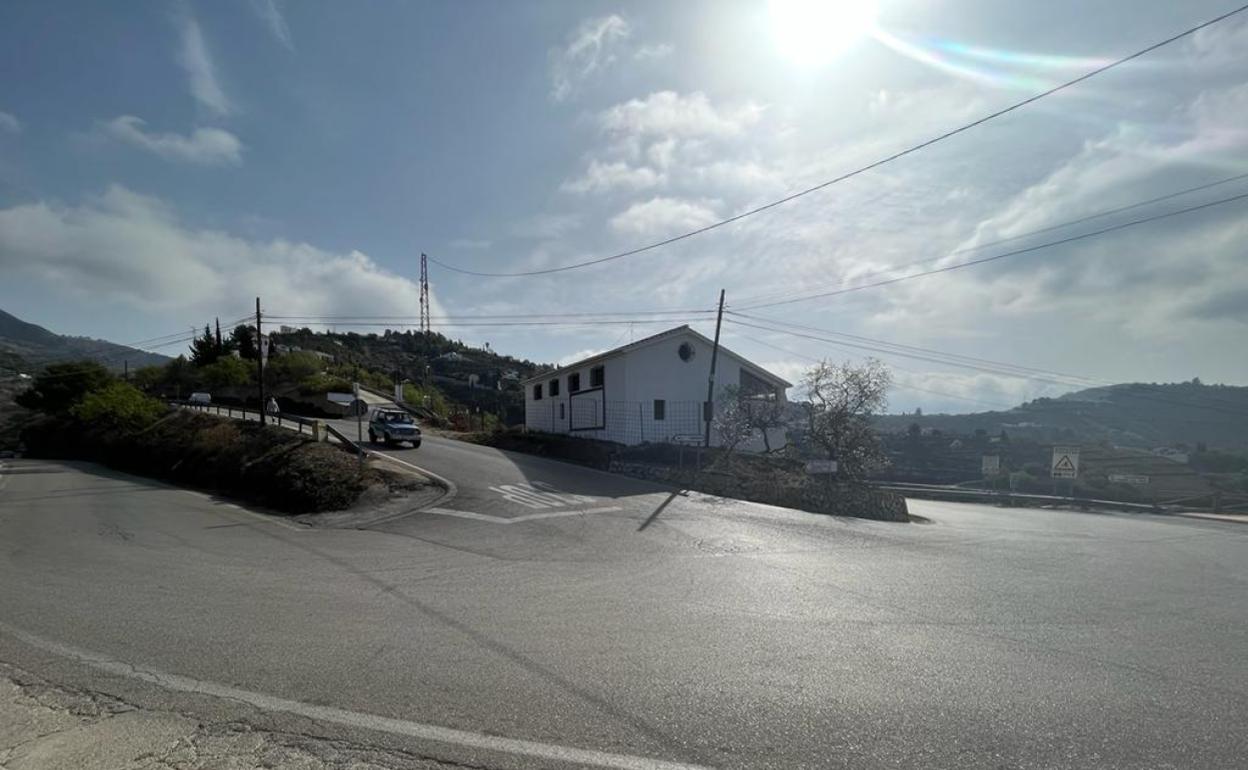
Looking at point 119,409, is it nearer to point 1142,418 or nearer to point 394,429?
point 394,429

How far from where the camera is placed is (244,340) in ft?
243

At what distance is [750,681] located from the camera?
4.76 meters

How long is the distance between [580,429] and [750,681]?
2908 centimetres

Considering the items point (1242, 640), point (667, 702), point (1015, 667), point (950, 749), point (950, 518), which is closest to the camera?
point (950, 749)

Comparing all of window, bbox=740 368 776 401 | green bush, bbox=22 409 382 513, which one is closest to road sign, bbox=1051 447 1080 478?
window, bbox=740 368 776 401

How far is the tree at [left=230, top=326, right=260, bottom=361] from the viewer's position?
7225cm

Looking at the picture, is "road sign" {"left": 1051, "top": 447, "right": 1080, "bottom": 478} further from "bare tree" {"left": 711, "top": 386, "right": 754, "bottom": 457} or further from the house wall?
"bare tree" {"left": 711, "top": 386, "right": 754, "bottom": 457}

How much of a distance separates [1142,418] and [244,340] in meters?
91.5

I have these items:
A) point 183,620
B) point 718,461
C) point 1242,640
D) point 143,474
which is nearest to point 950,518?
point 718,461

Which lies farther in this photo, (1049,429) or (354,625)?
(1049,429)

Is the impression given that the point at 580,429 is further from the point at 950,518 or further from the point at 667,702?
the point at 667,702

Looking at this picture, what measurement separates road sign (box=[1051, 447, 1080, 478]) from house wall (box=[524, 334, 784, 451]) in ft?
39.5

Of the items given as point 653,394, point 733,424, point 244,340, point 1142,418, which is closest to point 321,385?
point 244,340

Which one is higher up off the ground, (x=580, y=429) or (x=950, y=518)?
(x=580, y=429)
